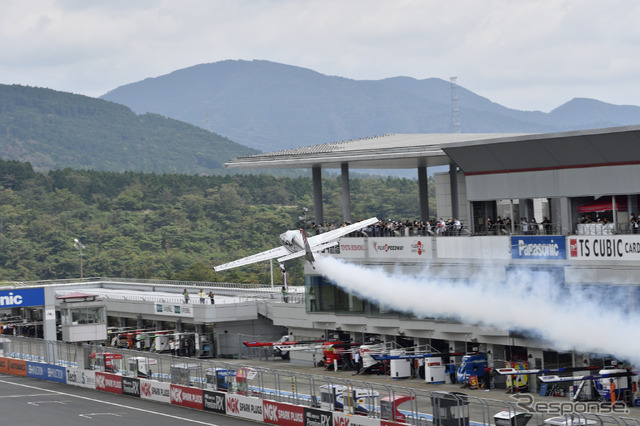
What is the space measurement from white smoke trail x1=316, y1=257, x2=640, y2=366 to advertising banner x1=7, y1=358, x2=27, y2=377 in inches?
974

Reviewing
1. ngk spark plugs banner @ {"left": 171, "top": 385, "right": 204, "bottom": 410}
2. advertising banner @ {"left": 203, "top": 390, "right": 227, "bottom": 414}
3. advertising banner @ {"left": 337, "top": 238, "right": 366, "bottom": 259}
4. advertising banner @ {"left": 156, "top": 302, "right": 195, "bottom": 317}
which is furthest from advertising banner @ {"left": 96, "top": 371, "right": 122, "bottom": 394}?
advertising banner @ {"left": 337, "top": 238, "right": 366, "bottom": 259}

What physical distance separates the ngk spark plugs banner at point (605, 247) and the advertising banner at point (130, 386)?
2670 centimetres

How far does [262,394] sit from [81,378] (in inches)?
815

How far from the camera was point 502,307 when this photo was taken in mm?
53062

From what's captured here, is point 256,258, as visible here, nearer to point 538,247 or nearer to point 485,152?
point 485,152

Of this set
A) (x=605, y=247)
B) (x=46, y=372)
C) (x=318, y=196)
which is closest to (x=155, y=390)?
(x=46, y=372)

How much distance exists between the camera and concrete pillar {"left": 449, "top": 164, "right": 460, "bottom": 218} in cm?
7019

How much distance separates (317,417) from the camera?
4291 centimetres

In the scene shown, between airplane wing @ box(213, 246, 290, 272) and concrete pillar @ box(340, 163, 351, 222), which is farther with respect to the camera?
concrete pillar @ box(340, 163, 351, 222)

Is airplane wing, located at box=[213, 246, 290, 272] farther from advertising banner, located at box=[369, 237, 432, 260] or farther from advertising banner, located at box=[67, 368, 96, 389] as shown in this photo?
advertising banner, located at box=[67, 368, 96, 389]

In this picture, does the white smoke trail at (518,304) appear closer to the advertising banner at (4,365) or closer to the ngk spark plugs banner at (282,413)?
the ngk spark plugs banner at (282,413)

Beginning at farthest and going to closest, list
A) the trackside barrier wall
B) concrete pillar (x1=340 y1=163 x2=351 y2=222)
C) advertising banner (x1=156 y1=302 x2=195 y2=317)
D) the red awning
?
advertising banner (x1=156 y1=302 x2=195 y2=317) < concrete pillar (x1=340 y1=163 x2=351 y2=222) < the red awning < the trackside barrier wall

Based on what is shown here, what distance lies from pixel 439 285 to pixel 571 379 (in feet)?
42.2

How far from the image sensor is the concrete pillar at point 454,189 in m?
70.2
